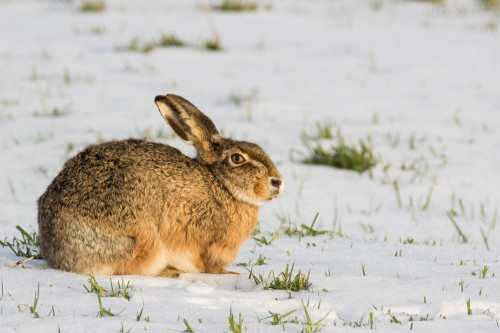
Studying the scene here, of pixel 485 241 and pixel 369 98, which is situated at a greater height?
pixel 369 98

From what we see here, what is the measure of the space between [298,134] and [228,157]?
4597 millimetres

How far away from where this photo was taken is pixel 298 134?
32.0ft

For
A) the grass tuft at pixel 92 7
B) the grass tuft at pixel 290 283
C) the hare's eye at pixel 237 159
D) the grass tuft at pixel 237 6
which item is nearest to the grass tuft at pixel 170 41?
the grass tuft at pixel 92 7

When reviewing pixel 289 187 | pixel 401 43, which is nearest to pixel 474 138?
pixel 289 187

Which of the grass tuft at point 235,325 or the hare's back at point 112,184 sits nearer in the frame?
the grass tuft at point 235,325

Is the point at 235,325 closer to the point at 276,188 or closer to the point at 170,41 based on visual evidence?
the point at 276,188

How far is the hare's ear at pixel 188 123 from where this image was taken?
5.25 m

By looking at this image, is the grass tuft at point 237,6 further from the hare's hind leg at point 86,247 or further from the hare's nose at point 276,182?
the hare's hind leg at point 86,247

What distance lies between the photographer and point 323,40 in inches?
550

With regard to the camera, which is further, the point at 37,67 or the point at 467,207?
the point at 37,67

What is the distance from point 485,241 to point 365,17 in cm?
1058

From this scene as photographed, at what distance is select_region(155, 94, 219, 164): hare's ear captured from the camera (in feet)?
17.2

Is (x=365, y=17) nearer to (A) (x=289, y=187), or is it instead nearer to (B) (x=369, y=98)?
(B) (x=369, y=98)

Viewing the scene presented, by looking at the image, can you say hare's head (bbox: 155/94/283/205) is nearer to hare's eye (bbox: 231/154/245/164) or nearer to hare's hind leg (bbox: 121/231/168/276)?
hare's eye (bbox: 231/154/245/164)
